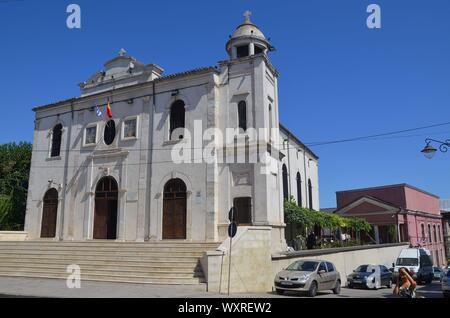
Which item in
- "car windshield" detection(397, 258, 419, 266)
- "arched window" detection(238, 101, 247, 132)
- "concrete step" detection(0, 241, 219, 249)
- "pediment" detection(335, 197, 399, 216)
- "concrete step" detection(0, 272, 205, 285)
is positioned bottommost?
"concrete step" detection(0, 272, 205, 285)

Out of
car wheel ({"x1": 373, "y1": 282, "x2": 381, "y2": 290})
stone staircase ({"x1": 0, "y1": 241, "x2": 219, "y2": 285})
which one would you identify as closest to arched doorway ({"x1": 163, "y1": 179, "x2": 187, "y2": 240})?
stone staircase ({"x1": 0, "y1": 241, "x2": 219, "y2": 285})

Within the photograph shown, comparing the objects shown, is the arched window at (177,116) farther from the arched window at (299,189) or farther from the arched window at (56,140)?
the arched window at (299,189)

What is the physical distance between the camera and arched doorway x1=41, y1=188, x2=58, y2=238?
25484mm

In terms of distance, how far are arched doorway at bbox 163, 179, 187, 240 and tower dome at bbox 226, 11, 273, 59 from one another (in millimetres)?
8178

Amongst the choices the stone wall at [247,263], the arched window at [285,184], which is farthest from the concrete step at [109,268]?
the arched window at [285,184]

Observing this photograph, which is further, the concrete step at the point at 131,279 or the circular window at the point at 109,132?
the circular window at the point at 109,132

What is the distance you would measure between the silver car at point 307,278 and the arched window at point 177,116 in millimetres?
10758

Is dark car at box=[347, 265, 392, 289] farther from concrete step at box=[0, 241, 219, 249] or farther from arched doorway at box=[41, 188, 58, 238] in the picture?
arched doorway at box=[41, 188, 58, 238]

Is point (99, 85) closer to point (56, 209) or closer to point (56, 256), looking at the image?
point (56, 209)

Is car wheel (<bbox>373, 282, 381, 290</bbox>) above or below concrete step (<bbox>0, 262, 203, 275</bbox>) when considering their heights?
below

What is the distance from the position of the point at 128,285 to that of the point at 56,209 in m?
13.3

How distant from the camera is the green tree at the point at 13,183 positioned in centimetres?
2819

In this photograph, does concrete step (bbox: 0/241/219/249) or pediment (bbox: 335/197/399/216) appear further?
pediment (bbox: 335/197/399/216)

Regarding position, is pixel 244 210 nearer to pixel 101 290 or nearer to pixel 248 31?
pixel 101 290
